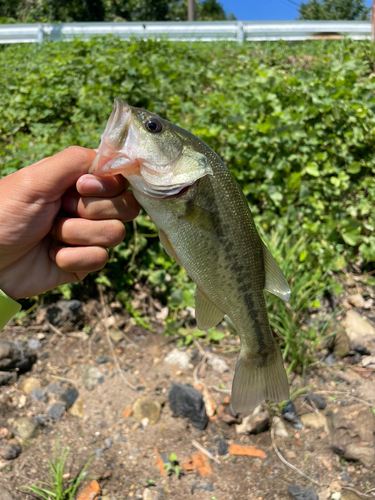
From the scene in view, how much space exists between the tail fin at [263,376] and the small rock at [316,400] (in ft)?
4.57

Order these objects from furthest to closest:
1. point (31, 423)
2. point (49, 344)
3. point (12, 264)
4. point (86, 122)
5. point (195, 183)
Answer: point (86, 122), point (49, 344), point (31, 423), point (12, 264), point (195, 183)

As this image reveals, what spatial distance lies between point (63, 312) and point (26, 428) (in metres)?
0.97

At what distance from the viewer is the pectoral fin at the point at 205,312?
1602 mm

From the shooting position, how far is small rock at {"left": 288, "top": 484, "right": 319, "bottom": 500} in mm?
2414

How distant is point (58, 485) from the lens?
7.53 feet

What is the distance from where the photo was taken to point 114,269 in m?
3.58

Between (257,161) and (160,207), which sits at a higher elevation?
(160,207)

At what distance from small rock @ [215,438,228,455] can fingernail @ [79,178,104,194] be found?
Result: 204 cm

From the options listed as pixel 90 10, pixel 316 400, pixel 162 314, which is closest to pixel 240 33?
pixel 162 314

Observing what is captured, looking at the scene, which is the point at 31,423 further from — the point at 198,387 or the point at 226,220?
the point at 226,220

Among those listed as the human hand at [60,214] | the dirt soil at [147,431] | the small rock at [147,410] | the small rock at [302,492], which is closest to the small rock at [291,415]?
the dirt soil at [147,431]

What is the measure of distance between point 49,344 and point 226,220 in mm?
2431

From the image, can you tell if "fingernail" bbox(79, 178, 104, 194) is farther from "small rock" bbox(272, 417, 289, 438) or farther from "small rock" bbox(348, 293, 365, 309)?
"small rock" bbox(348, 293, 365, 309)

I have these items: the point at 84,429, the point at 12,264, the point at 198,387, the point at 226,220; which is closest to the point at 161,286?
the point at 198,387
